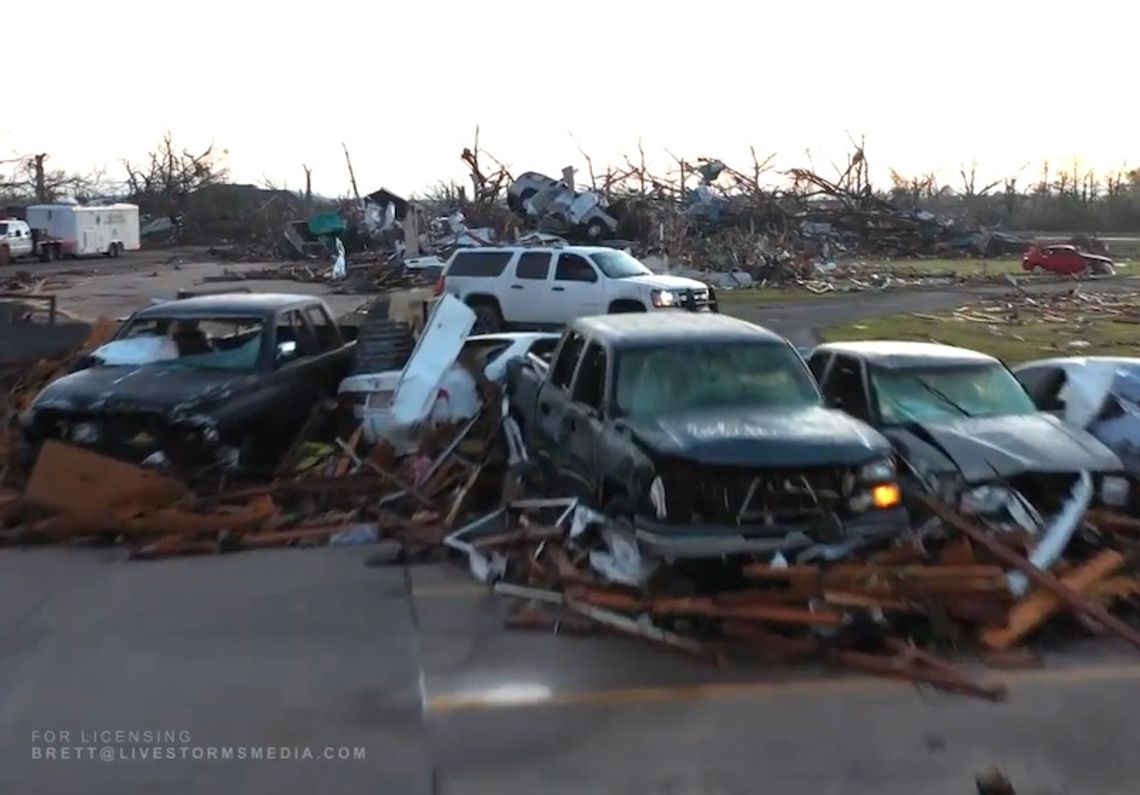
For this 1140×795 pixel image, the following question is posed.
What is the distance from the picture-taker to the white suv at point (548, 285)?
21891 millimetres

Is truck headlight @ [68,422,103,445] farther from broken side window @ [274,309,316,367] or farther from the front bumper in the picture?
the front bumper

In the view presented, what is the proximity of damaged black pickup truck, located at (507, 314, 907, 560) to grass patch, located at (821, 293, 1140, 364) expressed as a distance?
12752 mm

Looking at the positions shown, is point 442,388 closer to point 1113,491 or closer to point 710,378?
point 710,378

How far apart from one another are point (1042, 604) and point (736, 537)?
177 cm

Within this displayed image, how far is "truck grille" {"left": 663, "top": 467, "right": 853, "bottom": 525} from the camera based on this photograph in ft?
→ 25.1

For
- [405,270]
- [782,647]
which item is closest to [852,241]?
[405,270]

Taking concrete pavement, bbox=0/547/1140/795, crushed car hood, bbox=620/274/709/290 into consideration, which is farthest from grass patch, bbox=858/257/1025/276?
concrete pavement, bbox=0/547/1140/795

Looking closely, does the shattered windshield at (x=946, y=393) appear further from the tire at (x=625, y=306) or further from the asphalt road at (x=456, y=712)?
the tire at (x=625, y=306)

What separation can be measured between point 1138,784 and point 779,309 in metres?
26.3

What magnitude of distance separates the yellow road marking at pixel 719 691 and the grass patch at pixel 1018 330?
47.7 ft

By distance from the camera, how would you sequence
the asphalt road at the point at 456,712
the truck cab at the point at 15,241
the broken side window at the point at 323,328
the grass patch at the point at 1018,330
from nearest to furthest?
the asphalt road at the point at 456,712, the broken side window at the point at 323,328, the grass patch at the point at 1018,330, the truck cab at the point at 15,241

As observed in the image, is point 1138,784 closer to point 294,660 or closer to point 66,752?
point 294,660

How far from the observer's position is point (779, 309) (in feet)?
103

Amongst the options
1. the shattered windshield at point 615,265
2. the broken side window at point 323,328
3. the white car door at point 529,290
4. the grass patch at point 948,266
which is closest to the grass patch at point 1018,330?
the shattered windshield at point 615,265
